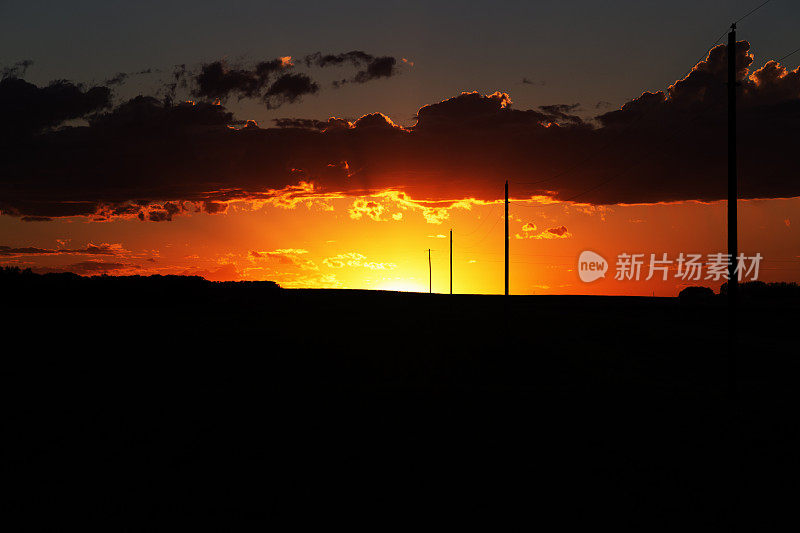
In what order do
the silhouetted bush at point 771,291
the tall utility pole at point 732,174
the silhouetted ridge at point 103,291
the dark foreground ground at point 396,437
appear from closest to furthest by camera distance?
the dark foreground ground at point 396,437 < the tall utility pole at point 732,174 < the silhouetted ridge at point 103,291 < the silhouetted bush at point 771,291

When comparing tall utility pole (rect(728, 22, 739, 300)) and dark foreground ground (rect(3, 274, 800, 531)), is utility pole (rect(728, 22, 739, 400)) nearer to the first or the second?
tall utility pole (rect(728, 22, 739, 300))

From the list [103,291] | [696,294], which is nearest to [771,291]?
[696,294]

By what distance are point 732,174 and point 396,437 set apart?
1527 centimetres

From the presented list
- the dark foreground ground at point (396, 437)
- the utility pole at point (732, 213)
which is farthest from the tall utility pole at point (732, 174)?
the dark foreground ground at point (396, 437)

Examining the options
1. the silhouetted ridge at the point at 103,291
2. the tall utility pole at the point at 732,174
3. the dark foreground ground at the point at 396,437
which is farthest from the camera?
the silhouetted ridge at the point at 103,291

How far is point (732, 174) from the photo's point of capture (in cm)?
2458

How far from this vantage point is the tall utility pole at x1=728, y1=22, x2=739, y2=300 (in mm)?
24266

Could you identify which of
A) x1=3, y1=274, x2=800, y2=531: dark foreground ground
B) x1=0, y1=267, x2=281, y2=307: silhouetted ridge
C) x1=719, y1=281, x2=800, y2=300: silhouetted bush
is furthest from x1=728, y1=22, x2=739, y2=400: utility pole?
x1=719, y1=281, x2=800, y2=300: silhouetted bush

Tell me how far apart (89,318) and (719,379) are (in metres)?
57.9

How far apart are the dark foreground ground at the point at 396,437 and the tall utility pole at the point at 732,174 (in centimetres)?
429

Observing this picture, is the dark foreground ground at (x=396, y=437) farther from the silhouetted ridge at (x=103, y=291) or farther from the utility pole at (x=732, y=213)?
the silhouetted ridge at (x=103, y=291)

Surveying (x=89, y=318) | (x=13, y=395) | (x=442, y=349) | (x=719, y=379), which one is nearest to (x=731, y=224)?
(x=719, y=379)

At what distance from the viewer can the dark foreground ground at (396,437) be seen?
1230 cm

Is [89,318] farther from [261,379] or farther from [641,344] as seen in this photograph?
[641,344]
